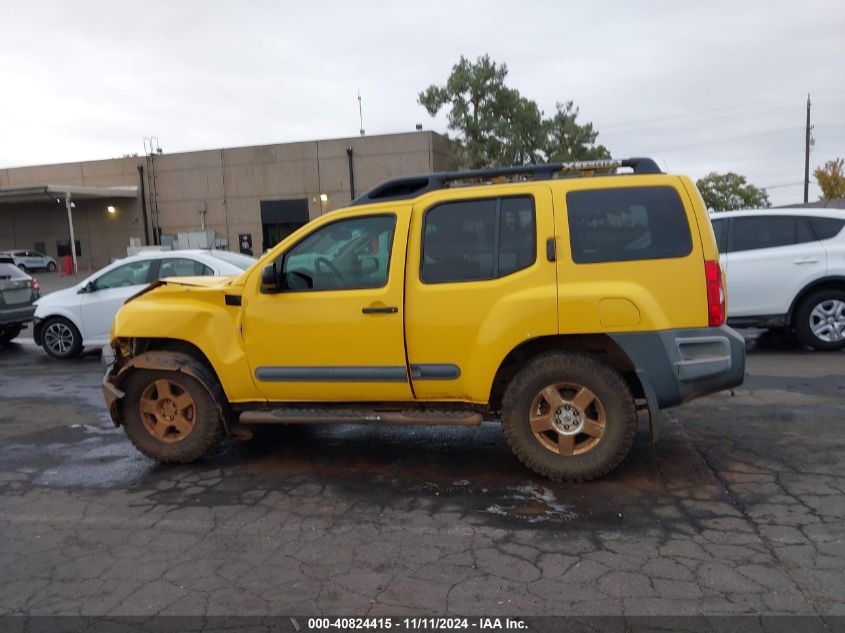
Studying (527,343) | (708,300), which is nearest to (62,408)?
(527,343)

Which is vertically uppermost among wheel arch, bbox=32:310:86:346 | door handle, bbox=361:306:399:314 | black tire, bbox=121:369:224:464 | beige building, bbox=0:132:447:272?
beige building, bbox=0:132:447:272

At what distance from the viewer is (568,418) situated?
4.51m

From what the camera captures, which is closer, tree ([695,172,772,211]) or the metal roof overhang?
the metal roof overhang

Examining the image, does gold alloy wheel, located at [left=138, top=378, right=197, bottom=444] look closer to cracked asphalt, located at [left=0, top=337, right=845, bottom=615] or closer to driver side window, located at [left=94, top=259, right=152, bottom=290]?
cracked asphalt, located at [left=0, top=337, right=845, bottom=615]

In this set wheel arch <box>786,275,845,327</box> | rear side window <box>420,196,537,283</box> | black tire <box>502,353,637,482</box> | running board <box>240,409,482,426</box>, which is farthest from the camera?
wheel arch <box>786,275,845,327</box>

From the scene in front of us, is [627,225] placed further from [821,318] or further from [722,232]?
[821,318]

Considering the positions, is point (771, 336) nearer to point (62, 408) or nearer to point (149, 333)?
point (149, 333)

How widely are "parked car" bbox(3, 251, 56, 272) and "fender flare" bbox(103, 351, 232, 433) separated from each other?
34.7m

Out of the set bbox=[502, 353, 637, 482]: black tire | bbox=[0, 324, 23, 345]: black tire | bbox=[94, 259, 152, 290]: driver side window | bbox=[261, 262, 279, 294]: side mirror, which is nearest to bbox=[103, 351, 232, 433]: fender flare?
bbox=[261, 262, 279, 294]: side mirror

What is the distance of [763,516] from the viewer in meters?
3.94

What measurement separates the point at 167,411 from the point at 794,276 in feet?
24.0

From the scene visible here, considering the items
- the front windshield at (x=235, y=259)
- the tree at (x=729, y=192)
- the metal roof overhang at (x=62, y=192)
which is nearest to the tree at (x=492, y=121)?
the metal roof overhang at (x=62, y=192)

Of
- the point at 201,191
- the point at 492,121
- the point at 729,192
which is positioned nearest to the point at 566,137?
the point at 492,121

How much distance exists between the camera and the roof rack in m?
4.71
